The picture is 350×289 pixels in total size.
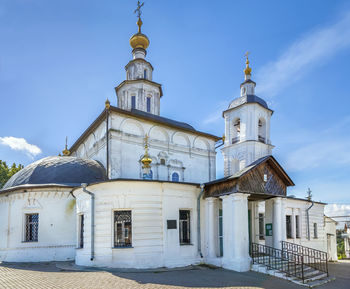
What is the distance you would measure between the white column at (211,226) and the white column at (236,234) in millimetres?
879

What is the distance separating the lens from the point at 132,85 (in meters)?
22.7

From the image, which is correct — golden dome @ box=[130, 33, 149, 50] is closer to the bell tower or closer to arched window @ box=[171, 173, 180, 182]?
the bell tower

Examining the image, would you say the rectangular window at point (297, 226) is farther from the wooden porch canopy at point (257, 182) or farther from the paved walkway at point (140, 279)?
the paved walkway at point (140, 279)

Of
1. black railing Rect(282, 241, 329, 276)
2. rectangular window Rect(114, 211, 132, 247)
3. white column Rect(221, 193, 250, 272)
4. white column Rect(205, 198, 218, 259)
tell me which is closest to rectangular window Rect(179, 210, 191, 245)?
white column Rect(205, 198, 218, 259)

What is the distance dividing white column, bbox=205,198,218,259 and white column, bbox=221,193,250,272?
879 millimetres

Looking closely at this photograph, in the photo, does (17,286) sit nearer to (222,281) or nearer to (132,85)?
(222,281)

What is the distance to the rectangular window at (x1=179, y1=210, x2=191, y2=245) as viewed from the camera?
12891 mm

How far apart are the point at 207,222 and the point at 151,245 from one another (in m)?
2.74

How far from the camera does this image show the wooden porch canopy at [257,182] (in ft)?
39.4

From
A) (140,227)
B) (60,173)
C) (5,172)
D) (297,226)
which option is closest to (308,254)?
(297,226)

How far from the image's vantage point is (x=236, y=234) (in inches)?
453

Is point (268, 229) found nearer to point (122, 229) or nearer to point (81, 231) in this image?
point (122, 229)

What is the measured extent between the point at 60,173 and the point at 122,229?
235 inches

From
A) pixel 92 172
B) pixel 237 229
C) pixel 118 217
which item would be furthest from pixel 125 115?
pixel 237 229
